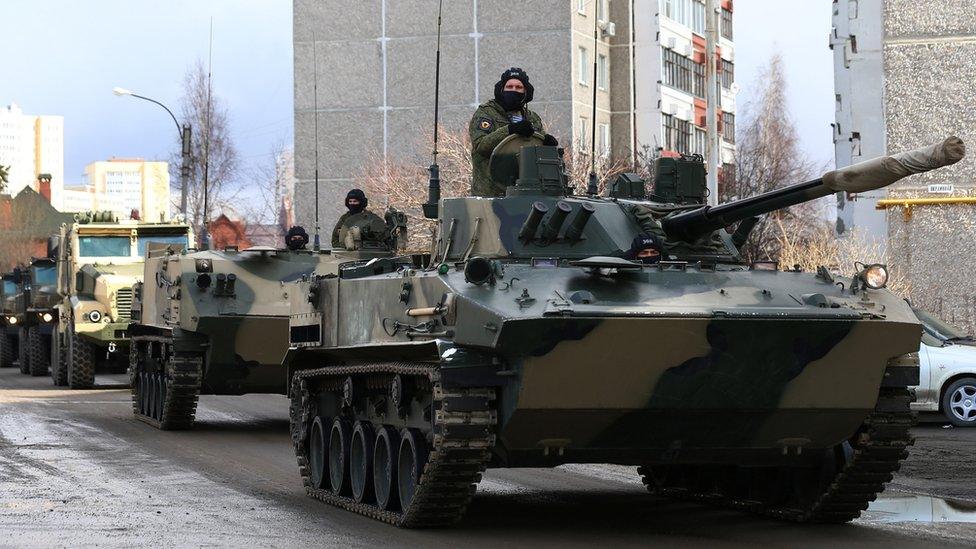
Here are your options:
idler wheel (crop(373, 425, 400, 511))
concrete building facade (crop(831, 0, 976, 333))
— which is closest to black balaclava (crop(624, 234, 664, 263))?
idler wheel (crop(373, 425, 400, 511))

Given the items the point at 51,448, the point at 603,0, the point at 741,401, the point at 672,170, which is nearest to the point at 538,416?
the point at 741,401

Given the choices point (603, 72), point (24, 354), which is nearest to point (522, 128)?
point (24, 354)

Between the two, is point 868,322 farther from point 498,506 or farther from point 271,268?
point 271,268

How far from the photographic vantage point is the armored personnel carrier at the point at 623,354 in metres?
10.6

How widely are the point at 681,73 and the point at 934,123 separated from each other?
2303 cm

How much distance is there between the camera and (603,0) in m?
50.9

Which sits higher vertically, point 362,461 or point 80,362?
point 80,362

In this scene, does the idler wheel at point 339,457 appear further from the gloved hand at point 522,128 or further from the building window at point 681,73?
the building window at point 681,73

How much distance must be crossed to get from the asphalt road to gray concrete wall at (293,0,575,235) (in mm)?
30619

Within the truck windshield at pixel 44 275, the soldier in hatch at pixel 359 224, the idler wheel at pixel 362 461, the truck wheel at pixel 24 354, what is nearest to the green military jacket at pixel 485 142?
the idler wheel at pixel 362 461

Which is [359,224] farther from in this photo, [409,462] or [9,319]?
[9,319]

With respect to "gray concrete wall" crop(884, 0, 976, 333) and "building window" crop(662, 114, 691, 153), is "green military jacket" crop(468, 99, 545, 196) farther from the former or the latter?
"building window" crop(662, 114, 691, 153)

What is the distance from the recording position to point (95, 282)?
1101 inches

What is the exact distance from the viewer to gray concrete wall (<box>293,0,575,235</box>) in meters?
48.7
